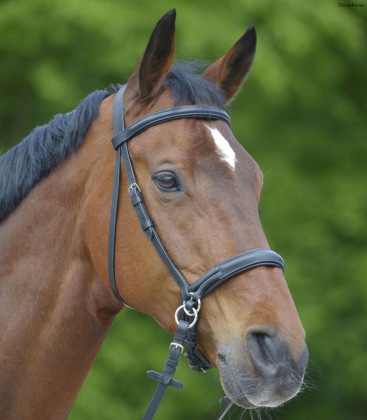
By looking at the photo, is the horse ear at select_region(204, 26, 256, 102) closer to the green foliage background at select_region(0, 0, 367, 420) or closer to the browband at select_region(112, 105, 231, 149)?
the browband at select_region(112, 105, 231, 149)

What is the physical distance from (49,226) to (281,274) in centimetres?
109

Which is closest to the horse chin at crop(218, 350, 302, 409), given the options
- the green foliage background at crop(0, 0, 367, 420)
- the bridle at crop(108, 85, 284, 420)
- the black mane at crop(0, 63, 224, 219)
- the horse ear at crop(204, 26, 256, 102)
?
the bridle at crop(108, 85, 284, 420)

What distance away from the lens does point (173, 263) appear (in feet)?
9.94

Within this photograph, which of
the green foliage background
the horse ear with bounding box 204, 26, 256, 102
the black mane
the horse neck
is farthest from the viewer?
the green foliage background

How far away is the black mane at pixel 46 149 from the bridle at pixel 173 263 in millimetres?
172

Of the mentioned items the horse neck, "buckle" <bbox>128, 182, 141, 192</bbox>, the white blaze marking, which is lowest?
the horse neck

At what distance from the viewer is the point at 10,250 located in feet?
11.3

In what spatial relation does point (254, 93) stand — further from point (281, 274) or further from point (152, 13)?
point (281, 274)

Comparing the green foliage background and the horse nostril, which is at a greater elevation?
the green foliage background

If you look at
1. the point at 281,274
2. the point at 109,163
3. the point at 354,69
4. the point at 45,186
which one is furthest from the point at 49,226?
the point at 354,69

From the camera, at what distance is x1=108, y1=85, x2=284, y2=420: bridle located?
9.45 ft

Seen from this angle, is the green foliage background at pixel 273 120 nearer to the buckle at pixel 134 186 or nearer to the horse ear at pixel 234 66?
the horse ear at pixel 234 66

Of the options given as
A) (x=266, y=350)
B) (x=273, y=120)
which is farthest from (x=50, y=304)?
(x=273, y=120)

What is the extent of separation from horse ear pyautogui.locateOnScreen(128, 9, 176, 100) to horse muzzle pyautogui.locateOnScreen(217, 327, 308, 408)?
1181 millimetres
